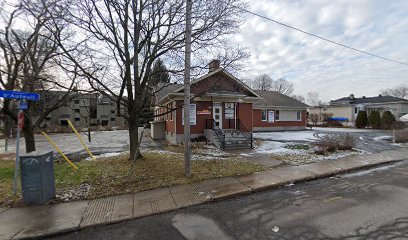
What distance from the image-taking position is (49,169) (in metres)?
5.49

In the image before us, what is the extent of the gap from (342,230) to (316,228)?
0.43 m

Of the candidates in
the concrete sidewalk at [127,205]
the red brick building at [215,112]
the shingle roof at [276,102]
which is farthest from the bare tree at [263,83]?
the concrete sidewalk at [127,205]

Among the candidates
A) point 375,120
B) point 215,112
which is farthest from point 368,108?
point 215,112

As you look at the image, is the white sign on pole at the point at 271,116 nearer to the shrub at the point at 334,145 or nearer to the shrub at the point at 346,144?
the shrub at the point at 334,145

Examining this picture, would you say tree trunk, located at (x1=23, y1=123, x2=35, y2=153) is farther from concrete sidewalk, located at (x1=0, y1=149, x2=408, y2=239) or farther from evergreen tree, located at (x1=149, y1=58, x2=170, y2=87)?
evergreen tree, located at (x1=149, y1=58, x2=170, y2=87)

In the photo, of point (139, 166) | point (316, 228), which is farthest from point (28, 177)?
point (316, 228)

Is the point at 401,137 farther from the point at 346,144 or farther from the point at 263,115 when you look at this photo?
the point at 263,115

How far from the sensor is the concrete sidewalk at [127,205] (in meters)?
4.30

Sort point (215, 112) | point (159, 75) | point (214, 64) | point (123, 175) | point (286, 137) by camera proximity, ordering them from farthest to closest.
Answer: point (286, 137) < point (215, 112) < point (159, 75) < point (214, 64) < point (123, 175)

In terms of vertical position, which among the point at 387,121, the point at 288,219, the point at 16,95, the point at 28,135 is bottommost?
the point at 288,219

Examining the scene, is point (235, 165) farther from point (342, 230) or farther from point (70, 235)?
point (70, 235)

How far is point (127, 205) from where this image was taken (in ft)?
17.2

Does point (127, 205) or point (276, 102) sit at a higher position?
point (276, 102)

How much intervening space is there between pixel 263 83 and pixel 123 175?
208 feet
